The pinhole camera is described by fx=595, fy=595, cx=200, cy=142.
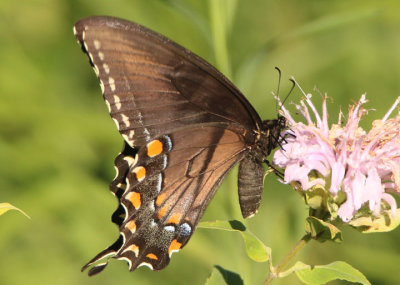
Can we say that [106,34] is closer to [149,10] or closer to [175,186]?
[175,186]

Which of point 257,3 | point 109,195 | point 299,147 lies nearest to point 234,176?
point 299,147

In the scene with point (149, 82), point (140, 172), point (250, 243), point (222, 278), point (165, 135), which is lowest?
point (222, 278)

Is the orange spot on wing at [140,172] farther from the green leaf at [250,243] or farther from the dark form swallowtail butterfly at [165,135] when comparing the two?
the green leaf at [250,243]

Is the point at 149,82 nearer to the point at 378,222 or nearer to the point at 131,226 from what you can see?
the point at 131,226

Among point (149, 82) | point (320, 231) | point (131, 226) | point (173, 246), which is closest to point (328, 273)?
point (320, 231)

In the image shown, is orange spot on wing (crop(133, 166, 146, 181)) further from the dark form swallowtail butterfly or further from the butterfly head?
the butterfly head

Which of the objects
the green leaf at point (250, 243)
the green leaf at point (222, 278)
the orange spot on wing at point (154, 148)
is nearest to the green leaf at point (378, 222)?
the green leaf at point (250, 243)
